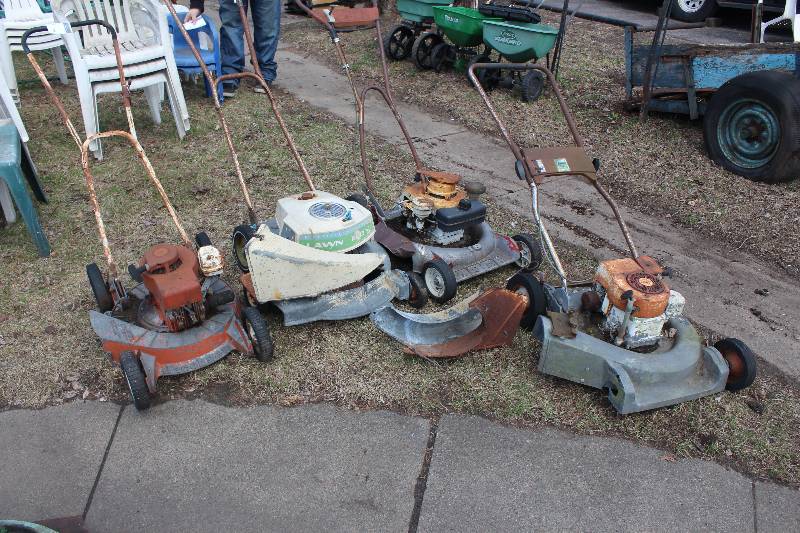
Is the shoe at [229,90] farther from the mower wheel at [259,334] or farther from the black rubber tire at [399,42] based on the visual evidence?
the mower wheel at [259,334]

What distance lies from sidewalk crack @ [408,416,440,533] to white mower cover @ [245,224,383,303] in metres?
0.83

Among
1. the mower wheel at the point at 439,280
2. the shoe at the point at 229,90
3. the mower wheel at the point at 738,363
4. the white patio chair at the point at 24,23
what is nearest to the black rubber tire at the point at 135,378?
the mower wheel at the point at 439,280

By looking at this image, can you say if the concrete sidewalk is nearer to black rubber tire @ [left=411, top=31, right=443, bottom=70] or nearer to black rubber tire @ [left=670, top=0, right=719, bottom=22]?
black rubber tire @ [left=411, top=31, right=443, bottom=70]

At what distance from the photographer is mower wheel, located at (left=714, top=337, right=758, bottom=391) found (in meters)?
2.81

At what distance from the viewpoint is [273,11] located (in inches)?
251

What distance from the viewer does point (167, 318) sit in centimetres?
289

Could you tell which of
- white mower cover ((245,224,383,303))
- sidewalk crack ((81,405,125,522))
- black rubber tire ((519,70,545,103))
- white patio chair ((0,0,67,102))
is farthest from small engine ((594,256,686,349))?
white patio chair ((0,0,67,102))

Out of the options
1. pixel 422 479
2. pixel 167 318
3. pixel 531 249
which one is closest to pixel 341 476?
pixel 422 479

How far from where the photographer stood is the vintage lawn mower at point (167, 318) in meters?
2.77

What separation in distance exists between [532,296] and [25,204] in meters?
2.85

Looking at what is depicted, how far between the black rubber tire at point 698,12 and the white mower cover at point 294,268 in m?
8.93

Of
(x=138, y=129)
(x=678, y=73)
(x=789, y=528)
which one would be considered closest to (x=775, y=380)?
(x=789, y=528)

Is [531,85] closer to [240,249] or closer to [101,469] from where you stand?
[240,249]

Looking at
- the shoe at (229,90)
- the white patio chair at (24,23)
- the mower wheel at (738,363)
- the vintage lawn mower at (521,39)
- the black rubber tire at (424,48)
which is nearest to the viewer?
the mower wheel at (738,363)
